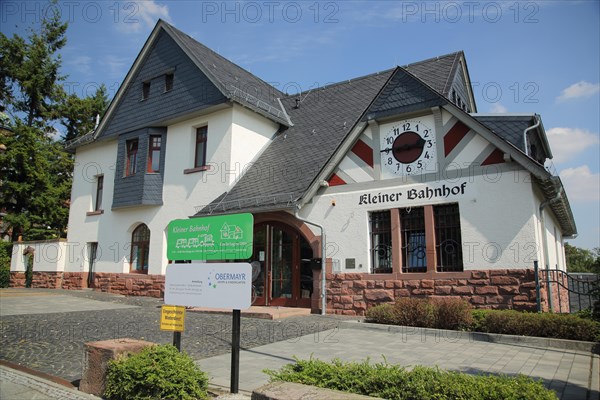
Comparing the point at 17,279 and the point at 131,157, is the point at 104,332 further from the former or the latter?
the point at 17,279

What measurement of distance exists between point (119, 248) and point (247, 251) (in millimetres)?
17009

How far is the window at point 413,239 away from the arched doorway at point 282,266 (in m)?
3.33

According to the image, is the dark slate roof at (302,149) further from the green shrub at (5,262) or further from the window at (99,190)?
the green shrub at (5,262)

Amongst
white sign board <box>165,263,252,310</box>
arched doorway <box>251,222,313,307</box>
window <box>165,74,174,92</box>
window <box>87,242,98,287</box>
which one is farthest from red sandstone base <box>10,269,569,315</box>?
window <box>87,242,98,287</box>

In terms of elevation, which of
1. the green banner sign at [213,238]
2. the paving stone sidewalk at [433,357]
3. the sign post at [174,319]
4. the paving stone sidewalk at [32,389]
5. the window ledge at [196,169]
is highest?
the window ledge at [196,169]

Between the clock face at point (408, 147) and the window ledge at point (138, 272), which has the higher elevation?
the clock face at point (408, 147)

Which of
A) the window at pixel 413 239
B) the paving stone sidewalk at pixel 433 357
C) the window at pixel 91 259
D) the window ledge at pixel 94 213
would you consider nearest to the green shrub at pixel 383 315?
the paving stone sidewalk at pixel 433 357

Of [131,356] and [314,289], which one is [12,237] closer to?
[314,289]

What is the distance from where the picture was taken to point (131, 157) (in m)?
21.1

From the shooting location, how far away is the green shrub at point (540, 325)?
26.3 feet

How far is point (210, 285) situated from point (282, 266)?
9.67m

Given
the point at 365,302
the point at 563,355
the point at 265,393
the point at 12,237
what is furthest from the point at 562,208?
the point at 12,237

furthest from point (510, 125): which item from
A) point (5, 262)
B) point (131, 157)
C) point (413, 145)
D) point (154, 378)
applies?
point (5, 262)

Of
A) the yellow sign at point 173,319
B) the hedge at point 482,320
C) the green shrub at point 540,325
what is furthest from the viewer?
the hedge at point 482,320
